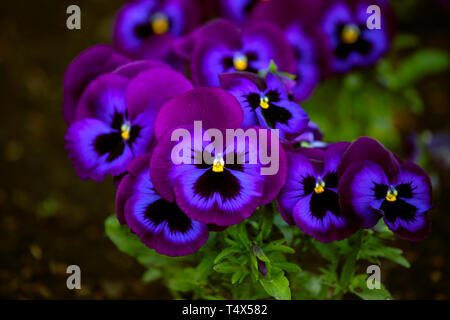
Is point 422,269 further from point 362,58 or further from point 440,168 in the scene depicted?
point 362,58

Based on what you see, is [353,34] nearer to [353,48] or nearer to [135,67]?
[353,48]

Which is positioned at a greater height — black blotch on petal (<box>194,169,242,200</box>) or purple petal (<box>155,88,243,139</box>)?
purple petal (<box>155,88,243,139</box>)

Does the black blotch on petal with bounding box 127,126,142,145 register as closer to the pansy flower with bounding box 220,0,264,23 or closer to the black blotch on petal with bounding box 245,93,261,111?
the black blotch on petal with bounding box 245,93,261,111

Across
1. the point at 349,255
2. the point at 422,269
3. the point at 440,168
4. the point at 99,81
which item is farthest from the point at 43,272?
the point at 440,168

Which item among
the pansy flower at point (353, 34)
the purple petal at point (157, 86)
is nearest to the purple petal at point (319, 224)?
the purple petal at point (157, 86)

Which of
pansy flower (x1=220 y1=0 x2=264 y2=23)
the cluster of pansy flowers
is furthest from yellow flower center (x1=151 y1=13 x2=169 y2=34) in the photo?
the cluster of pansy flowers

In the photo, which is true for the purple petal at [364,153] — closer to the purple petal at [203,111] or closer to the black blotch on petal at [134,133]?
the purple petal at [203,111]
